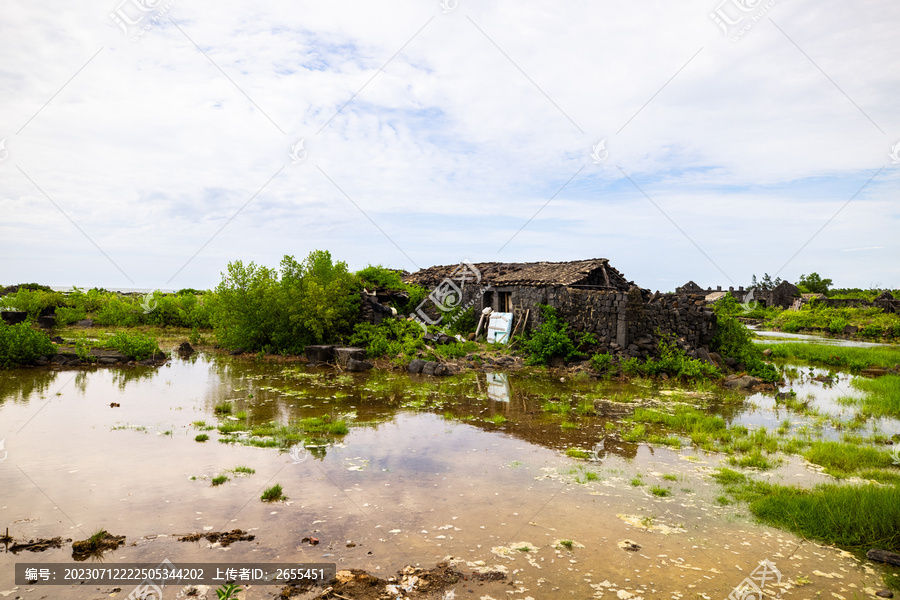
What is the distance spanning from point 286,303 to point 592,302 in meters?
10.8

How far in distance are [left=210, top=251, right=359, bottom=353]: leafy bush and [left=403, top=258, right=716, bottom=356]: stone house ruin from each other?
5399 millimetres

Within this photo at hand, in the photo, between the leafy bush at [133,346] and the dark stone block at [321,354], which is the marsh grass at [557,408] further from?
the leafy bush at [133,346]

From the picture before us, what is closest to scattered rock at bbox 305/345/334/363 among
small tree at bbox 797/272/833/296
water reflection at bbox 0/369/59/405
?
water reflection at bbox 0/369/59/405

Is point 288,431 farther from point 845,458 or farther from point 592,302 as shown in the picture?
point 592,302

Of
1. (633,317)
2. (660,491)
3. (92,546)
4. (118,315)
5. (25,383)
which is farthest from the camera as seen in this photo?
(118,315)

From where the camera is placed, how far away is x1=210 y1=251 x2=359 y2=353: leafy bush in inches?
736

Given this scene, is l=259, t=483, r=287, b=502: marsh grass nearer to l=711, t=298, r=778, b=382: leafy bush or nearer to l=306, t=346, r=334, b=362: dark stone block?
l=306, t=346, r=334, b=362: dark stone block

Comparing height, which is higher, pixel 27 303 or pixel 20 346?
pixel 27 303

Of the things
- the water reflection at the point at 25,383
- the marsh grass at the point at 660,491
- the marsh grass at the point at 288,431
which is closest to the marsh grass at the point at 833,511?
the marsh grass at the point at 660,491

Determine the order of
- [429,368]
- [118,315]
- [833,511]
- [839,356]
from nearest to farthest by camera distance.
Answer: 1. [833,511]
2. [429,368]
3. [839,356]
4. [118,315]

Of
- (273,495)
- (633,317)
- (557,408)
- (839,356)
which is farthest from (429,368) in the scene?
(839,356)
